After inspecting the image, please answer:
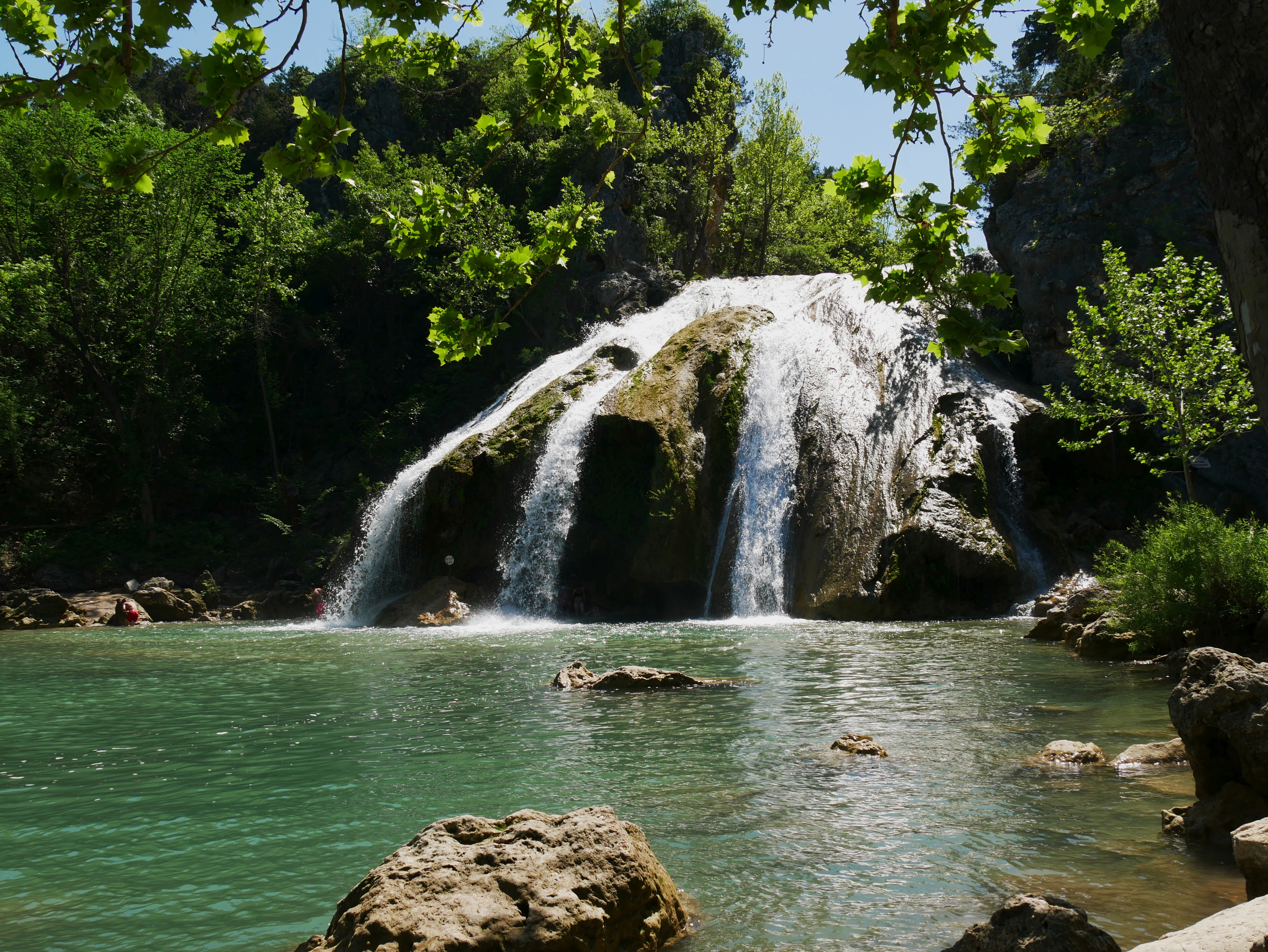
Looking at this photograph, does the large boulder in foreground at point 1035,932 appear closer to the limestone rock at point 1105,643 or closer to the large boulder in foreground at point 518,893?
the large boulder in foreground at point 518,893

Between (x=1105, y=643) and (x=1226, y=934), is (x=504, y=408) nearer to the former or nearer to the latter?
(x=1105, y=643)

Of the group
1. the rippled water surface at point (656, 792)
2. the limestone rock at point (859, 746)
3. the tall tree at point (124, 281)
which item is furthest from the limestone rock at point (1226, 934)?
the tall tree at point (124, 281)

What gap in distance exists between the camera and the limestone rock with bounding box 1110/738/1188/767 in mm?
6719

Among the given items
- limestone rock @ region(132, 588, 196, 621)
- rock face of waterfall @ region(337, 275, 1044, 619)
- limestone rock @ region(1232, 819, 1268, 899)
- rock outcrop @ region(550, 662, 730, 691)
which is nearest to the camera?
limestone rock @ region(1232, 819, 1268, 899)

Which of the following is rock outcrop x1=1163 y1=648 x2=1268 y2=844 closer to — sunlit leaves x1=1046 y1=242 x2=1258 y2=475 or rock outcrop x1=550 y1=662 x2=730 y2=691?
rock outcrop x1=550 y1=662 x2=730 y2=691

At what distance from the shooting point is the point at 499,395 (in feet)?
118

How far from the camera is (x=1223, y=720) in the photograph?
5.18 m

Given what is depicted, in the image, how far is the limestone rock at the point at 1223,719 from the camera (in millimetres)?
4984

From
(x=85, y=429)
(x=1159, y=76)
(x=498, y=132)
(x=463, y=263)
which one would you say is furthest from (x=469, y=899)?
(x=85, y=429)

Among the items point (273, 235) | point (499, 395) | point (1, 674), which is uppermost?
point (273, 235)

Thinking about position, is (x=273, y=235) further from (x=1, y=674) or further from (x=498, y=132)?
(x=498, y=132)

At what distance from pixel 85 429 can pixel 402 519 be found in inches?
734

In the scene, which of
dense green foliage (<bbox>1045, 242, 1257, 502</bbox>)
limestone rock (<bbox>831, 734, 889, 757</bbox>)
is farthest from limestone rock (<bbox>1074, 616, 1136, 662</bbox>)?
limestone rock (<bbox>831, 734, 889, 757</bbox>)

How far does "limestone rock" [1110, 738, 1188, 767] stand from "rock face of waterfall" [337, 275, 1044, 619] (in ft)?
37.3
